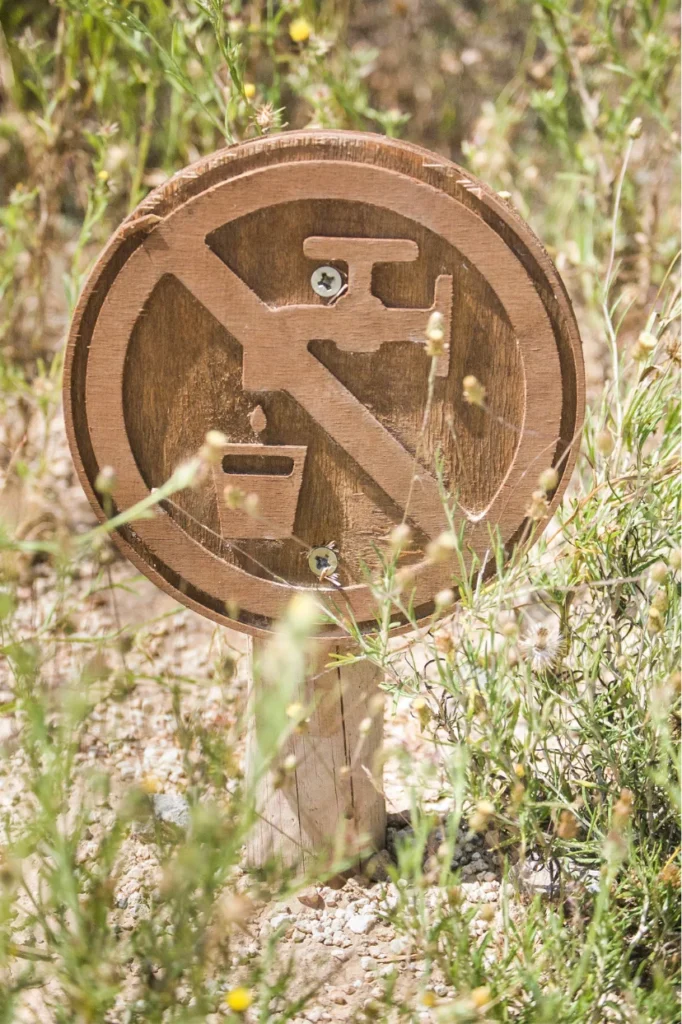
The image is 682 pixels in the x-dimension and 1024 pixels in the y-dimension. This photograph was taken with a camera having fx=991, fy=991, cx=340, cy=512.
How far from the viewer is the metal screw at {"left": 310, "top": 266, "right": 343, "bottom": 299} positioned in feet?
4.90

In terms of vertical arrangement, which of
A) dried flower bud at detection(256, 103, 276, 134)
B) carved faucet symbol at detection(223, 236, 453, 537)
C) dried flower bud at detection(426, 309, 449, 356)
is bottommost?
dried flower bud at detection(426, 309, 449, 356)

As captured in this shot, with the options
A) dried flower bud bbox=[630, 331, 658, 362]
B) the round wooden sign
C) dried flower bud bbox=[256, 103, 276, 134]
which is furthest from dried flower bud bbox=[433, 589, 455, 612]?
dried flower bud bbox=[256, 103, 276, 134]

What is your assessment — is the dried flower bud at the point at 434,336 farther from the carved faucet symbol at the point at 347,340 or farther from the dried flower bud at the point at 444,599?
the dried flower bud at the point at 444,599

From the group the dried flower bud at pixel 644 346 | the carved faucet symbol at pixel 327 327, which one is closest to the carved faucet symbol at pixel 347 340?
the carved faucet symbol at pixel 327 327

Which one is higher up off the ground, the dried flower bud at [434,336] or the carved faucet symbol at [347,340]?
the carved faucet symbol at [347,340]

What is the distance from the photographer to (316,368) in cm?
151

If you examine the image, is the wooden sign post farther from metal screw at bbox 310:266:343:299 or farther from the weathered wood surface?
the weathered wood surface

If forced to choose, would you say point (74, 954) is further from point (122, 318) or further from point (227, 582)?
point (122, 318)

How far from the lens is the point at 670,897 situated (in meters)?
1.55

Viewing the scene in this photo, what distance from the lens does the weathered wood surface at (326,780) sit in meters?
1.73

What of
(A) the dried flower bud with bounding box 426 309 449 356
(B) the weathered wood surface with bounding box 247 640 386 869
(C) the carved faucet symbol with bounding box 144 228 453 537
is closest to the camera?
(A) the dried flower bud with bounding box 426 309 449 356

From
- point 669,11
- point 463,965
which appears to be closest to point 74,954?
point 463,965

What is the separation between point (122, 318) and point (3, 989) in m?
0.92

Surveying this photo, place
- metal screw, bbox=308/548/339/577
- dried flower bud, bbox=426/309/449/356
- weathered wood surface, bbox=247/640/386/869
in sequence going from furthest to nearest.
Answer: weathered wood surface, bbox=247/640/386/869 → metal screw, bbox=308/548/339/577 → dried flower bud, bbox=426/309/449/356
